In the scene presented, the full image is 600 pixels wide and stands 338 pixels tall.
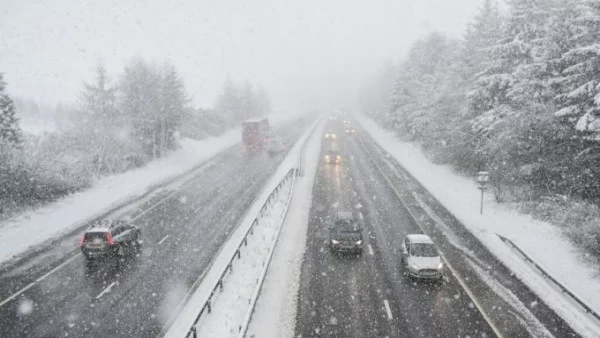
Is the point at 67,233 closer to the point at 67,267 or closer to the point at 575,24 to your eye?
the point at 67,267

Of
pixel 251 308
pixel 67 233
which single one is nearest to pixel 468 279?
pixel 251 308

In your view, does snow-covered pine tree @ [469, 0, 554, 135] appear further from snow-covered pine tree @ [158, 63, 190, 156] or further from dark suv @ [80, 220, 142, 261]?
snow-covered pine tree @ [158, 63, 190, 156]

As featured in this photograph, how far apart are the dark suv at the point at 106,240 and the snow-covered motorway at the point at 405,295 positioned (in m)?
8.39

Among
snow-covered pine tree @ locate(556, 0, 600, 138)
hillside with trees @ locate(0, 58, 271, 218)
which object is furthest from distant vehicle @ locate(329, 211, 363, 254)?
hillside with trees @ locate(0, 58, 271, 218)

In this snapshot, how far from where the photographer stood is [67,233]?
2350cm

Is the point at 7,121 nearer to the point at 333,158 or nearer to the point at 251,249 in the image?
the point at 251,249

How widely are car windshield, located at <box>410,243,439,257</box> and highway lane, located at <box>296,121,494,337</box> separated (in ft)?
3.46

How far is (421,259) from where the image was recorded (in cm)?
1711

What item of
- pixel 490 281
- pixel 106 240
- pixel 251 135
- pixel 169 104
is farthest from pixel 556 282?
pixel 251 135

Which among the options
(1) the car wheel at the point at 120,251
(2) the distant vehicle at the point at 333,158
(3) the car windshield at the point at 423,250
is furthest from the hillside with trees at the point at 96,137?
(3) the car windshield at the point at 423,250

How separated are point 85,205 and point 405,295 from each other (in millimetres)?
22957

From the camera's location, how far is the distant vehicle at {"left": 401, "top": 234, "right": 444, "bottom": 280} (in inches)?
658

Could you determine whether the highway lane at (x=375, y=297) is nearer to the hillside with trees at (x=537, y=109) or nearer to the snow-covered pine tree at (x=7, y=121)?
the hillside with trees at (x=537, y=109)

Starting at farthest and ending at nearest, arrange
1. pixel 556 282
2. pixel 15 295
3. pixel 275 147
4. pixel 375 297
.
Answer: pixel 275 147
pixel 556 282
pixel 15 295
pixel 375 297
